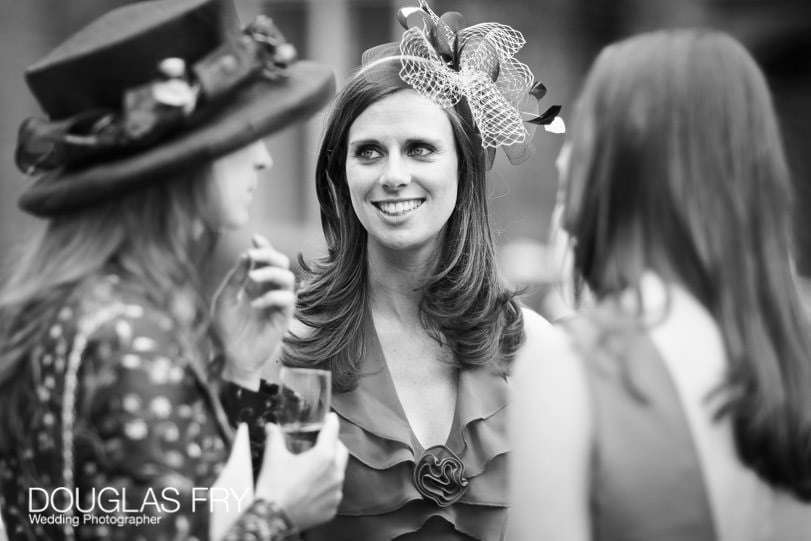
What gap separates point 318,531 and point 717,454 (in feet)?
4.46

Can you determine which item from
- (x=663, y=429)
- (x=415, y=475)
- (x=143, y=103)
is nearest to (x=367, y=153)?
(x=415, y=475)

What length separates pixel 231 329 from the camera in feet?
8.04

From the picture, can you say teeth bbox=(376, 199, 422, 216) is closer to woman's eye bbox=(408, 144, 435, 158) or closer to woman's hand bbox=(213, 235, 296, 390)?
woman's eye bbox=(408, 144, 435, 158)

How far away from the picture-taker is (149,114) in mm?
1960

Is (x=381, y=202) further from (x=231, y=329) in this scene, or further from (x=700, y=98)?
(x=700, y=98)

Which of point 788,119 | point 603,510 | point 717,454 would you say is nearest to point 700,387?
point 717,454

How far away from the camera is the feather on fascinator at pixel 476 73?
316 centimetres

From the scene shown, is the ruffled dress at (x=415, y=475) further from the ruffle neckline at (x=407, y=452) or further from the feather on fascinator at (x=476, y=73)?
the feather on fascinator at (x=476, y=73)

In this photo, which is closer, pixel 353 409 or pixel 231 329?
pixel 231 329

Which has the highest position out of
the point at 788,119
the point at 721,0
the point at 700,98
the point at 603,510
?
the point at 700,98

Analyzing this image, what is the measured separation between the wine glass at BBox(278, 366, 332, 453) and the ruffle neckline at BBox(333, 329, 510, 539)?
0.70 metres

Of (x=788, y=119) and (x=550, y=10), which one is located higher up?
(x=550, y=10)

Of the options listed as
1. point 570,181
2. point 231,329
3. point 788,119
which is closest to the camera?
point 570,181

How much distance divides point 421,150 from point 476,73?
1.01ft
